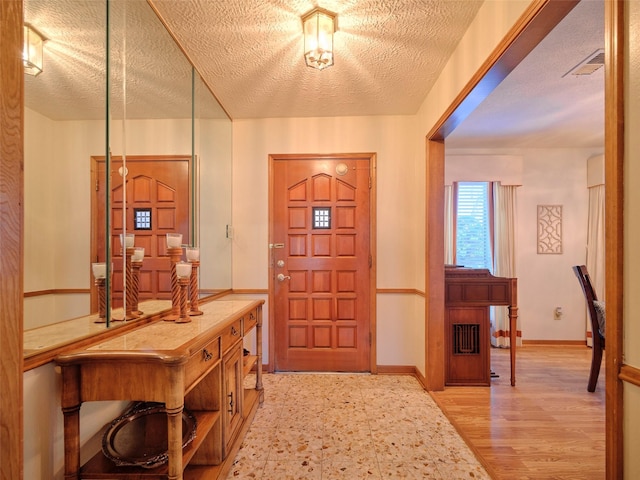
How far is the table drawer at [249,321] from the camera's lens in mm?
2071

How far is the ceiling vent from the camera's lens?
2.14m

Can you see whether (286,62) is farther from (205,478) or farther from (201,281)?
(205,478)

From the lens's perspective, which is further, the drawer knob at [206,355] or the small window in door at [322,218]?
the small window in door at [322,218]

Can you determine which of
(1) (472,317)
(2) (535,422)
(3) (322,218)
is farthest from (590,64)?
(2) (535,422)

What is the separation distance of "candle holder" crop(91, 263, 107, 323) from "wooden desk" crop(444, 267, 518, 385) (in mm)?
2476

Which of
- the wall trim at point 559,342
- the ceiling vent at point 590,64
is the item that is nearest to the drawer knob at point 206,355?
the ceiling vent at point 590,64

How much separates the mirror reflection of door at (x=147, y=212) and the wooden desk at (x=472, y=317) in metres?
2.24

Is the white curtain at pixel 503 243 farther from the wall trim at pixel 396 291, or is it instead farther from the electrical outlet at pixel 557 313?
the wall trim at pixel 396 291

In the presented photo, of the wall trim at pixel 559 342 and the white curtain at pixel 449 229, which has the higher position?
the white curtain at pixel 449 229

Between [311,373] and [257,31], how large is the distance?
2812 millimetres

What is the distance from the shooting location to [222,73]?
2373mm

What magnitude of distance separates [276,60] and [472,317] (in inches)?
103

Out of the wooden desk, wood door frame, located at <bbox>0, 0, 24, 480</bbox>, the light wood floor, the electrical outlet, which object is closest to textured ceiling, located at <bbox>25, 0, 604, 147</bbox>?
wood door frame, located at <bbox>0, 0, 24, 480</bbox>

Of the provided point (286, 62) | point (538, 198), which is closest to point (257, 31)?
point (286, 62)
